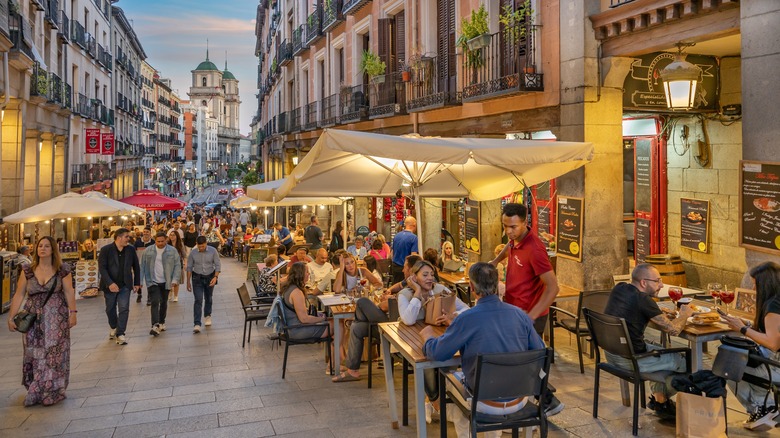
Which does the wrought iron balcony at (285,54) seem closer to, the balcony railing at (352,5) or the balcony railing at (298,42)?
the balcony railing at (298,42)

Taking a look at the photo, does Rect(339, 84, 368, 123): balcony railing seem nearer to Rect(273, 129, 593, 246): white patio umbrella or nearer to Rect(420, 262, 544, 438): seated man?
Rect(273, 129, 593, 246): white patio umbrella

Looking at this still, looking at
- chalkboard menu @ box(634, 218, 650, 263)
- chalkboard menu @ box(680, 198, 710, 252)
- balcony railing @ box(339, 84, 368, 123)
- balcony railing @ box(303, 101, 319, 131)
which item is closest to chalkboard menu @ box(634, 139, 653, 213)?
chalkboard menu @ box(634, 218, 650, 263)

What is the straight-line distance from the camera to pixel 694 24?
26.8 feet

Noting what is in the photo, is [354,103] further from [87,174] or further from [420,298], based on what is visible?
[87,174]

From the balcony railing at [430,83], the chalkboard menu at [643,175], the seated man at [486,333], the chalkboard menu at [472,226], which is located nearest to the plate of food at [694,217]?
the chalkboard menu at [643,175]

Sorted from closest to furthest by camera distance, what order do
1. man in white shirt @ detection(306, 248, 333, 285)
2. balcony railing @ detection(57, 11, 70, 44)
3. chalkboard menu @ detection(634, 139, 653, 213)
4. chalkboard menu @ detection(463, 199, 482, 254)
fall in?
1. man in white shirt @ detection(306, 248, 333, 285)
2. chalkboard menu @ detection(634, 139, 653, 213)
3. chalkboard menu @ detection(463, 199, 482, 254)
4. balcony railing @ detection(57, 11, 70, 44)

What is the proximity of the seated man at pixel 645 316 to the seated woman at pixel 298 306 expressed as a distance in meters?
3.65

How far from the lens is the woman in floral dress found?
683 centimetres

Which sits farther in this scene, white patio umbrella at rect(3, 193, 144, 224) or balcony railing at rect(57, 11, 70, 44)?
balcony railing at rect(57, 11, 70, 44)

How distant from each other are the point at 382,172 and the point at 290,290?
86.6 inches

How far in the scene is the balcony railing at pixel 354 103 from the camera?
737 inches

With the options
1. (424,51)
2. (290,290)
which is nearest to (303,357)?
(290,290)

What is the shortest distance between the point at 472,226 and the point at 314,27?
1375cm

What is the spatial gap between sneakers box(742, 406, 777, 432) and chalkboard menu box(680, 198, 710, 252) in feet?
19.2
